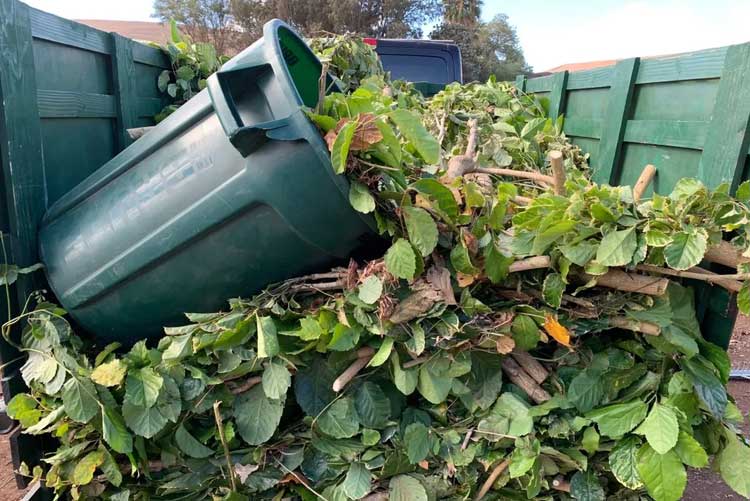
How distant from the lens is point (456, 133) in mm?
2662

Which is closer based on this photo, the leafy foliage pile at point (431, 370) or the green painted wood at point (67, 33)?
the leafy foliage pile at point (431, 370)

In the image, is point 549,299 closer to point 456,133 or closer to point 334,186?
point 334,186

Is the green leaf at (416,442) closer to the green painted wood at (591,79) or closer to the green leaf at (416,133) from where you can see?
the green leaf at (416,133)

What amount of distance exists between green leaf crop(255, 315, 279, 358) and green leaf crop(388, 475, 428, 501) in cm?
48

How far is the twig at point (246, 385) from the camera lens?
1434 mm

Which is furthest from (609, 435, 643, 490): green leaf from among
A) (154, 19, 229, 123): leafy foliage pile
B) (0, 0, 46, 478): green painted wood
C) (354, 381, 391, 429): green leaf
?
(154, 19, 229, 123): leafy foliage pile

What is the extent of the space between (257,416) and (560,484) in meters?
0.84

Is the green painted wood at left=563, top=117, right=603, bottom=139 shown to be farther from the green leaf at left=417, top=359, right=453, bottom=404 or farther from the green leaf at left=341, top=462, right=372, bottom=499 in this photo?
Result: the green leaf at left=341, top=462, right=372, bottom=499

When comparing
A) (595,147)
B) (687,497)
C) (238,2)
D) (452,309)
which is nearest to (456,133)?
(595,147)

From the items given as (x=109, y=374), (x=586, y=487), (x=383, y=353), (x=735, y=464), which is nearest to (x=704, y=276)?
(x=735, y=464)

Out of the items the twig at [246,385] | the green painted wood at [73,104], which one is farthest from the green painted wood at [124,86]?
the twig at [246,385]

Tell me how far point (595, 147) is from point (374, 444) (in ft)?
6.68

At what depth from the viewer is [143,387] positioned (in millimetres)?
1361

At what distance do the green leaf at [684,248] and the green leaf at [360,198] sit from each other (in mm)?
696
